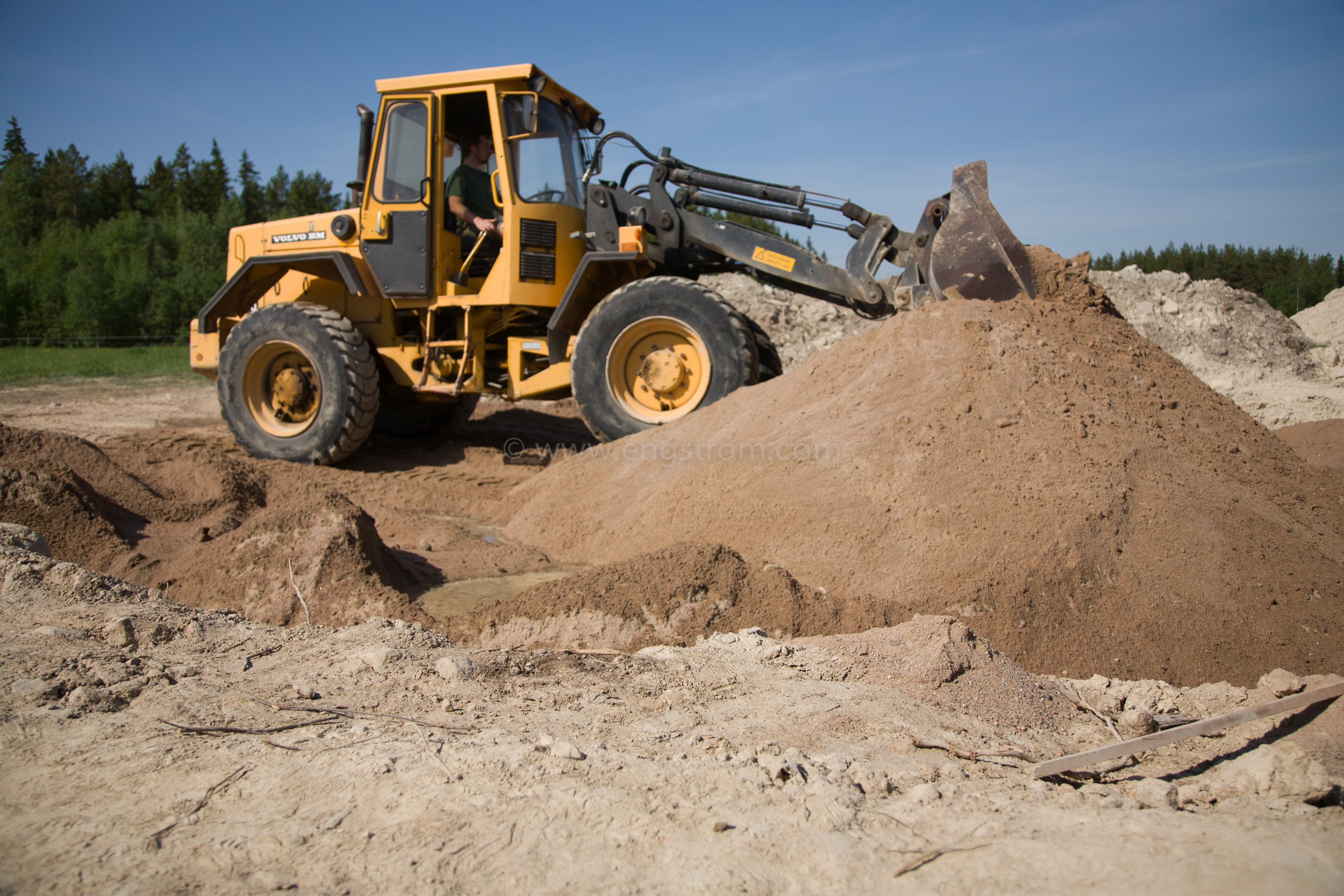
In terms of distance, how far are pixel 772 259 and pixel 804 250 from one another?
270 mm

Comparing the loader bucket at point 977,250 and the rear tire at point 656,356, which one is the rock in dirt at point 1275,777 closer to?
the loader bucket at point 977,250

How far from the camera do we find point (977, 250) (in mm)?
5320

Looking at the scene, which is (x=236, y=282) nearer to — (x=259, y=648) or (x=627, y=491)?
(x=627, y=491)

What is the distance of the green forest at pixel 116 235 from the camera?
3288 centimetres

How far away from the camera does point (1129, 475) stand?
4023 millimetres

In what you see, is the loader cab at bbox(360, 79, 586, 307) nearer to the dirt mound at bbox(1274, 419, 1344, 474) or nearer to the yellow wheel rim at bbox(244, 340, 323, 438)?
the yellow wheel rim at bbox(244, 340, 323, 438)

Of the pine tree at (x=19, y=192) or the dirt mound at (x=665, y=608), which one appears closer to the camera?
the dirt mound at (x=665, y=608)

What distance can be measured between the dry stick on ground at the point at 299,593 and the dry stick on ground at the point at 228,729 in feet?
5.39

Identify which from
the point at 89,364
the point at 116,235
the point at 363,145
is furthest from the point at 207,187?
the point at 363,145

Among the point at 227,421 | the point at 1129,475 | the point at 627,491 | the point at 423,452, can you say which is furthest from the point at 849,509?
the point at 227,421

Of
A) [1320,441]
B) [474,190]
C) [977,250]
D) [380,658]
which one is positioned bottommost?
[380,658]

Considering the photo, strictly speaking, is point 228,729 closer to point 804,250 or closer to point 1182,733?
point 1182,733

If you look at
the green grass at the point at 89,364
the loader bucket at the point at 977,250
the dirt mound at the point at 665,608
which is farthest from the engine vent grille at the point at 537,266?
the green grass at the point at 89,364

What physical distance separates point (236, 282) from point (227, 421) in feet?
4.29
